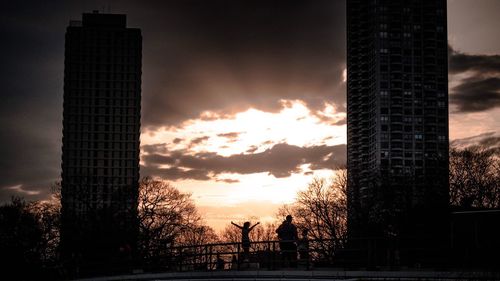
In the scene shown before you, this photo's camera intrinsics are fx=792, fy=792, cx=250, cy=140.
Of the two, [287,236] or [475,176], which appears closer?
[287,236]

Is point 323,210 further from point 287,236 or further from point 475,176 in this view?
point 287,236

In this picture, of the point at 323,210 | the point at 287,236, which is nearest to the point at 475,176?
the point at 323,210

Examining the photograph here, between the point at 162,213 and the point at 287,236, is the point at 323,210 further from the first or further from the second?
the point at 287,236

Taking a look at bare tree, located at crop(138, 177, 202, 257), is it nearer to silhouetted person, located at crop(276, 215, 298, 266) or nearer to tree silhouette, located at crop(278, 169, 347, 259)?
tree silhouette, located at crop(278, 169, 347, 259)

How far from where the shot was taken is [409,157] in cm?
19900

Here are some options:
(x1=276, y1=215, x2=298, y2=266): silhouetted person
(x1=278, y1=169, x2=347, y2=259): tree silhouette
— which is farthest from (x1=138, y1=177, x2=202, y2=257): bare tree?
(x1=276, y1=215, x2=298, y2=266): silhouetted person

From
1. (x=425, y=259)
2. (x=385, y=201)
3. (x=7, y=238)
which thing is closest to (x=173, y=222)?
(x=7, y=238)

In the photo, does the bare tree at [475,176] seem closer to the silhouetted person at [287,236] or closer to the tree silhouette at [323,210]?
the tree silhouette at [323,210]

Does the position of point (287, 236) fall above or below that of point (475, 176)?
below

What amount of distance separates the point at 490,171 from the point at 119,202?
36158 mm

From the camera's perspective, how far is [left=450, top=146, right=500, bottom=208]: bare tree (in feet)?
228

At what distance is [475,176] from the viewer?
7388cm

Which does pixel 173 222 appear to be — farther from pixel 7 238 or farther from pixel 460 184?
pixel 460 184

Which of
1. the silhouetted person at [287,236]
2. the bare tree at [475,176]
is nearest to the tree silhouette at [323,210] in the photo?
the bare tree at [475,176]
